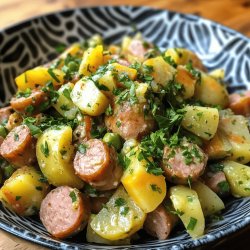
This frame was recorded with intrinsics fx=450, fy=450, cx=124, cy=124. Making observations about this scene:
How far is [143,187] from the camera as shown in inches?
69.4

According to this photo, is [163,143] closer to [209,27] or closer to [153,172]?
[153,172]

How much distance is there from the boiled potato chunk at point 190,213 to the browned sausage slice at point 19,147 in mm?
654

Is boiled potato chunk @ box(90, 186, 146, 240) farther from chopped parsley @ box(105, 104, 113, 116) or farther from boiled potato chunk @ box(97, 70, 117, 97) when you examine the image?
boiled potato chunk @ box(97, 70, 117, 97)

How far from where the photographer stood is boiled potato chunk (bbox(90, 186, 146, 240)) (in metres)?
1.75

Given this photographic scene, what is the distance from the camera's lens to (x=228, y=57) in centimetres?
289

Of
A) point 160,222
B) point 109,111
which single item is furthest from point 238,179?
point 109,111

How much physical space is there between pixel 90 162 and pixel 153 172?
0.84 feet

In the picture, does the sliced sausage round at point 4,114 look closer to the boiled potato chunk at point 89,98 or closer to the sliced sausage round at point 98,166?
the boiled potato chunk at point 89,98

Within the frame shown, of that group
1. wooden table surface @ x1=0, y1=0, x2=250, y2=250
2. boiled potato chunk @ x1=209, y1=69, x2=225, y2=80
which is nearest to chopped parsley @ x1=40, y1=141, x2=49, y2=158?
boiled potato chunk @ x1=209, y1=69, x2=225, y2=80

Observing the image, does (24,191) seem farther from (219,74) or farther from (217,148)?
(219,74)

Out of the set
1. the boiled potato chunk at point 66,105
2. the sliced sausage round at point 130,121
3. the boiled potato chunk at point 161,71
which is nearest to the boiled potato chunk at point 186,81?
the boiled potato chunk at point 161,71

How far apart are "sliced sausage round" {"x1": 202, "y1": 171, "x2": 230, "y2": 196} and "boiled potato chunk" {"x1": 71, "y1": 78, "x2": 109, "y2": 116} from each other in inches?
22.0

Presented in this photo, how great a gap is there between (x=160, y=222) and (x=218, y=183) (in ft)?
1.10

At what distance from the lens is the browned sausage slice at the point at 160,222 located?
180 cm
